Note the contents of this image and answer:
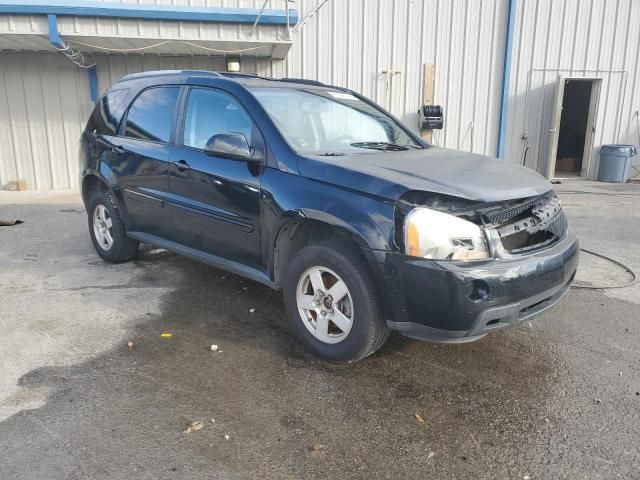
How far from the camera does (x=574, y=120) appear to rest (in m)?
14.9

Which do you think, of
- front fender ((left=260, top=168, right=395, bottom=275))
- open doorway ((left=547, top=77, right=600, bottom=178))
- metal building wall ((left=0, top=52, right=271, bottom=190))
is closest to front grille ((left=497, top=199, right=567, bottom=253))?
front fender ((left=260, top=168, right=395, bottom=275))

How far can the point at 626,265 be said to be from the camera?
17.7 feet

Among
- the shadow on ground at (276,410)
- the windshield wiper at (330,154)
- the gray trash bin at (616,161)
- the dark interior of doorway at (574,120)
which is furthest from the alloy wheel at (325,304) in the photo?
the dark interior of doorway at (574,120)

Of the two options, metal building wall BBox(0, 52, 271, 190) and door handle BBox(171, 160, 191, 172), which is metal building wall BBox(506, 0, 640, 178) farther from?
door handle BBox(171, 160, 191, 172)

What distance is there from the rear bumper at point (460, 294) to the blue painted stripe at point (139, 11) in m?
7.57

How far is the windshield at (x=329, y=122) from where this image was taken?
362 cm

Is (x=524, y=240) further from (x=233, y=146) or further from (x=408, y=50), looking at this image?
(x=408, y=50)

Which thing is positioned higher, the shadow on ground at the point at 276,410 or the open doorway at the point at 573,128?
the open doorway at the point at 573,128

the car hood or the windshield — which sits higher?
the windshield

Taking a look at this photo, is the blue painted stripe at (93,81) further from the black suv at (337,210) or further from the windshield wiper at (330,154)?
the windshield wiper at (330,154)

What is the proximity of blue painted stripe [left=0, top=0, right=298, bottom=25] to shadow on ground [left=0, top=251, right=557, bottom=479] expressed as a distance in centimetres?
672

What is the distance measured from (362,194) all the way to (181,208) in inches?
70.9

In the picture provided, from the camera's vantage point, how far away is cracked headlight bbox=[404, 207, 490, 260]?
2695 millimetres

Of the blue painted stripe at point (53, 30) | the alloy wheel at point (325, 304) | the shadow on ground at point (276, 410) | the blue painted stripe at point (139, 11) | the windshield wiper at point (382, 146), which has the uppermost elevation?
the blue painted stripe at point (139, 11)
